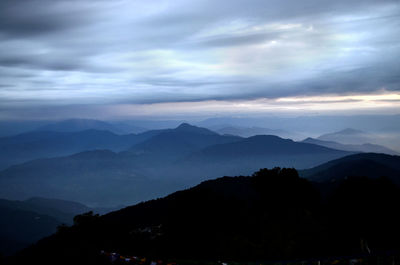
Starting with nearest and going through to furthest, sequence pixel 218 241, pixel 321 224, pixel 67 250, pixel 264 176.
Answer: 1. pixel 67 250
2. pixel 218 241
3. pixel 321 224
4. pixel 264 176

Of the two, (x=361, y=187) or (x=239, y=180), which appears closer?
(x=361, y=187)

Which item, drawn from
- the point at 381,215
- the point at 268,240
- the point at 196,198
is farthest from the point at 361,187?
the point at 196,198

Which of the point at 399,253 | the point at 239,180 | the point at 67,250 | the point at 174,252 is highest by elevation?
the point at 399,253

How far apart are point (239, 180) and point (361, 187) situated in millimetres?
97671

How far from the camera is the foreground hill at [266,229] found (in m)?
41.8

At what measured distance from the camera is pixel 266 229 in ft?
165

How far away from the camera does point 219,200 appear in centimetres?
5556

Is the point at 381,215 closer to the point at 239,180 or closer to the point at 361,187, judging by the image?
the point at 361,187

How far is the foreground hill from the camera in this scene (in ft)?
137

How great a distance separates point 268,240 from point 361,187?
680 inches

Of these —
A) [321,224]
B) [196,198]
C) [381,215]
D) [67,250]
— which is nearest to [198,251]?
[196,198]

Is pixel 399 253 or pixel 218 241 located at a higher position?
pixel 399 253

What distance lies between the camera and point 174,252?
43812mm

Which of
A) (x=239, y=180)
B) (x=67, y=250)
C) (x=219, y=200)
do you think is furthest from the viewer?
(x=239, y=180)
